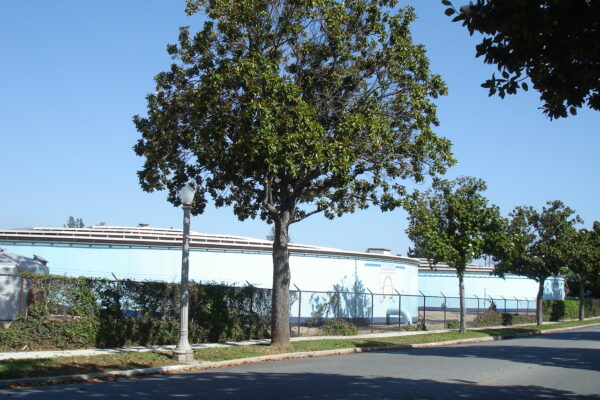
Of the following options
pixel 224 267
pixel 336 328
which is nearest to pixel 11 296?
pixel 336 328

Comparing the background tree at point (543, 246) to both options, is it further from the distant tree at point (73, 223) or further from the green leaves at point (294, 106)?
the distant tree at point (73, 223)

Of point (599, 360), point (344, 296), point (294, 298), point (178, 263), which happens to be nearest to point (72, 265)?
point (178, 263)

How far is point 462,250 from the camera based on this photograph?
94.8ft

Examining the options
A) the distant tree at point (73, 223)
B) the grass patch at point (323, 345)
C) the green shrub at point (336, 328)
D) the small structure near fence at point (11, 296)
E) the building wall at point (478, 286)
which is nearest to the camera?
the small structure near fence at point (11, 296)

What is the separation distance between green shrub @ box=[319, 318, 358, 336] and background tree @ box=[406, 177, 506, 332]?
5300mm

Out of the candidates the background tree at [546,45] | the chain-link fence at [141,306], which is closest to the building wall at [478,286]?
the chain-link fence at [141,306]

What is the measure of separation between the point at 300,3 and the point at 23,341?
11.6 m

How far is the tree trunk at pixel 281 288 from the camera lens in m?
19.2

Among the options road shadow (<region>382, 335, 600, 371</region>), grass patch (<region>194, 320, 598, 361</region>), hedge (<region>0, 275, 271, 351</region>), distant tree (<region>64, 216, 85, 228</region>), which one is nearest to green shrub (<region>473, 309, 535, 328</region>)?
grass patch (<region>194, 320, 598, 361</region>)

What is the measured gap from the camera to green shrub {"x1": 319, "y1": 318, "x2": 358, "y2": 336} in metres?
25.8

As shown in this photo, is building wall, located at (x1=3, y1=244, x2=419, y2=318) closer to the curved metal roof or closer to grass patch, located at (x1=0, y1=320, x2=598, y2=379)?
the curved metal roof

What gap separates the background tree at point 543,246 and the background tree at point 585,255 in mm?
629

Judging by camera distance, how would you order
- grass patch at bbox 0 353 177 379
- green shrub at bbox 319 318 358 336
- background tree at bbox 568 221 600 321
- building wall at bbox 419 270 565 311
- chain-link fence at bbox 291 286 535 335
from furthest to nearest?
building wall at bbox 419 270 565 311
background tree at bbox 568 221 600 321
chain-link fence at bbox 291 286 535 335
green shrub at bbox 319 318 358 336
grass patch at bbox 0 353 177 379

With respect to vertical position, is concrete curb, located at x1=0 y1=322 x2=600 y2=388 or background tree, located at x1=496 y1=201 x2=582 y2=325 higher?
background tree, located at x1=496 y1=201 x2=582 y2=325
